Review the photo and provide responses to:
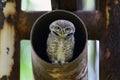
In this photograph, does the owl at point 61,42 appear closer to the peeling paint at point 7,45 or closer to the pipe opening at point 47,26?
the pipe opening at point 47,26

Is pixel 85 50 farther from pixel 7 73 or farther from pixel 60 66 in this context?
pixel 7 73

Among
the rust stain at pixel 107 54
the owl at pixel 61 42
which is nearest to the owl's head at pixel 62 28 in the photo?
the owl at pixel 61 42

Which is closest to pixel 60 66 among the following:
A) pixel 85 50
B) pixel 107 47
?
pixel 85 50

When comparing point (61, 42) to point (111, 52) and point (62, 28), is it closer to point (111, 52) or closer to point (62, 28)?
point (62, 28)

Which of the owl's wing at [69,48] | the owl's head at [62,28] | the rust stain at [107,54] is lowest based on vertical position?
the rust stain at [107,54]

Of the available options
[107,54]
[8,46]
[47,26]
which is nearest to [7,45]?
[8,46]

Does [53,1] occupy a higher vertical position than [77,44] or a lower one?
higher

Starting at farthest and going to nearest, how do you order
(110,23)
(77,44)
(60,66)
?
(110,23)
(77,44)
(60,66)
